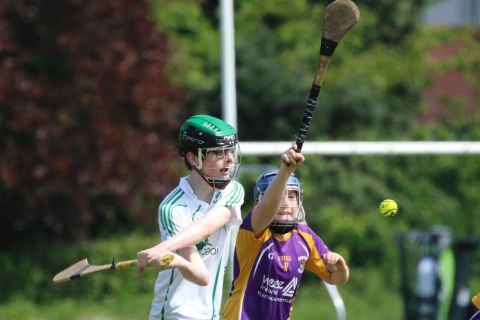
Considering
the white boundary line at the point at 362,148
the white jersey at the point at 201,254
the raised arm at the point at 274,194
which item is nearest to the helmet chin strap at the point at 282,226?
the raised arm at the point at 274,194

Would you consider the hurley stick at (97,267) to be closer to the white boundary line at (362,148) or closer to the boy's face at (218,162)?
the boy's face at (218,162)

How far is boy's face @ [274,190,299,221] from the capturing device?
17.7 feet

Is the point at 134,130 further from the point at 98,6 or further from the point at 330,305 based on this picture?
the point at 330,305

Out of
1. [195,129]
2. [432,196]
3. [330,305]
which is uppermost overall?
[195,129]

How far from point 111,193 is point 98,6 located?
8.26 ft

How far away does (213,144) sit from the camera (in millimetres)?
4992

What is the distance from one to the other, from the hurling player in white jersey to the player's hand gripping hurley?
428 mm

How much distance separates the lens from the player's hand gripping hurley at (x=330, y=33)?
4.87m

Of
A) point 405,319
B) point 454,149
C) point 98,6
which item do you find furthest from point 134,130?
point 454,149

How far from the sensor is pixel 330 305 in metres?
14.0

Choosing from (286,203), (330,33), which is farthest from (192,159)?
(330,33)

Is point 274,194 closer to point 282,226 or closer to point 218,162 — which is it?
point 218,162

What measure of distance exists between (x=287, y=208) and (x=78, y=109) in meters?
A: 8.44

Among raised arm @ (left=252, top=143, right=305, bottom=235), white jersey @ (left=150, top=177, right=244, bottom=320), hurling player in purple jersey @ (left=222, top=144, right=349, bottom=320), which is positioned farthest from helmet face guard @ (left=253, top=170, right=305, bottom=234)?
white jersey @ (left=150, top=177, right=244, bottom=320)
